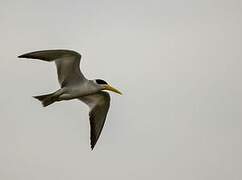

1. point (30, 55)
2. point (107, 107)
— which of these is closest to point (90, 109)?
point (107, 107)

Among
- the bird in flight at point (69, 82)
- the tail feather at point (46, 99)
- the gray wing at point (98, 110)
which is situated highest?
the bird in flight at point (69, 82)

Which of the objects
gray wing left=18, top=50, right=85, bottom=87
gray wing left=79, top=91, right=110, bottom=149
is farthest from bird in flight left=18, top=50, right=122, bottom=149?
gray wing left=79, top=91, right=110, bottom=149

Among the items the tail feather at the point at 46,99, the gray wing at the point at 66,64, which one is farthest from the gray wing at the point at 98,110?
the tail feather at the point at 46,99

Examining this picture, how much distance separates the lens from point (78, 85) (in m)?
12.1

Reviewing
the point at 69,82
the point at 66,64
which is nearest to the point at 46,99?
the point at 69,82

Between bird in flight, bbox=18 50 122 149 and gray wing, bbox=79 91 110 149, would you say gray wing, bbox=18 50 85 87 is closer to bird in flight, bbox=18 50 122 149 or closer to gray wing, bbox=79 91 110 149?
bird in flight, bbox=18 50 122 149

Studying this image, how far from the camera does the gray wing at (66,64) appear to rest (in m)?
11.7

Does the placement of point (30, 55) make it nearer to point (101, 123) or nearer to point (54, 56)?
point (54, 56)

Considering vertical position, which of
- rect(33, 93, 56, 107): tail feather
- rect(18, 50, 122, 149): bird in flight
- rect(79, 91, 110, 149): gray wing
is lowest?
rect(79, 91, 110, 149): gray wing

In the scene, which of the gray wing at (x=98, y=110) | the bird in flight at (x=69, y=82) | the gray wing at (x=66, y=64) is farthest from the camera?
the gray wing at (x=98, y=110)

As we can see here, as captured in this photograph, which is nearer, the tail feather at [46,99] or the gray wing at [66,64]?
the gray wing at [66,64]

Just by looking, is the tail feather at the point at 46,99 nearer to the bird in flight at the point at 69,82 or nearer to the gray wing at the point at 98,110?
the bird in flight at the point at 69,82

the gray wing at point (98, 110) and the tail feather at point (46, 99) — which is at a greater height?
the tail feather at point (46, 99)

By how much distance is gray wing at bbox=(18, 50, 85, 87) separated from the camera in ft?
38.4
